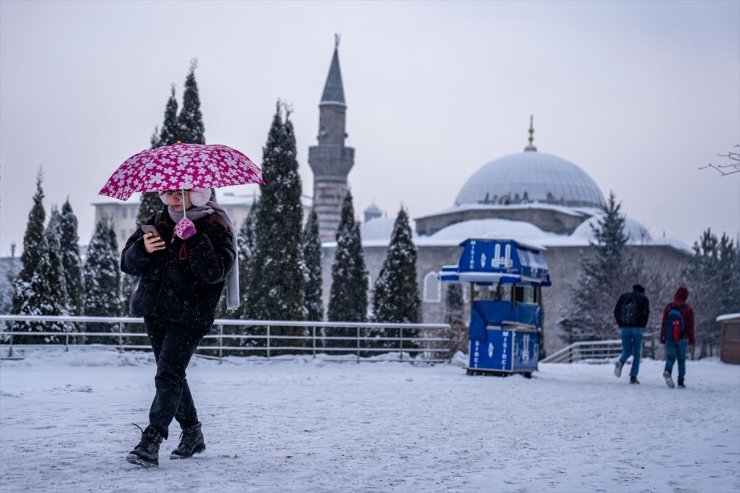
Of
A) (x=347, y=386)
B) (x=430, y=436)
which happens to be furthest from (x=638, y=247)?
(x=430, y=436)

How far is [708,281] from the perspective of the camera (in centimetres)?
4631

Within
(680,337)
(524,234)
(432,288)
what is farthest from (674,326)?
(432,288)

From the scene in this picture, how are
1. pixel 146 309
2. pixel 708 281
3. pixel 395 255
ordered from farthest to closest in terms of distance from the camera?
pixel 708 281
pixel 395 255
pixel 146 309

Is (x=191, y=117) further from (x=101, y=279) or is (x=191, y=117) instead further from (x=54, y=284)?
(x=101, y=279)

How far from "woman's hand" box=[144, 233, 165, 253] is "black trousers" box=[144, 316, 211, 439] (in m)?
0.40

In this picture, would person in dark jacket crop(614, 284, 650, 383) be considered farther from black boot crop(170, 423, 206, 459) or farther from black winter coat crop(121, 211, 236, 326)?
black winter coat crop(121, 211, 236, 326)

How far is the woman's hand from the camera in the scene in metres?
5.44

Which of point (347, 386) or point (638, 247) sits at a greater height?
point (638, 247)

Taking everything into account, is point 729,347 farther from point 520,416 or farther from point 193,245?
point 193,245

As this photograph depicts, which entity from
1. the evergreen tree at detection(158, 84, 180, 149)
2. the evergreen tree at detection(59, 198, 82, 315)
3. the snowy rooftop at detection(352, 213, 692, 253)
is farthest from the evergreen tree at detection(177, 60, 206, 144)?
the snowy rooftop at detection(352, 213, 692, 253)

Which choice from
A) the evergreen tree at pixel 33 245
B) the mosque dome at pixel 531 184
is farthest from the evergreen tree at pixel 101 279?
the mosque dome at pixel 531 184

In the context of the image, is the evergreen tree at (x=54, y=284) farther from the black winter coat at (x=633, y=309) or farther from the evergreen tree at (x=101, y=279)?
the evergreen tree at (x=101, y=279)

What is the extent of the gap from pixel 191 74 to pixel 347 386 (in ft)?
41.7

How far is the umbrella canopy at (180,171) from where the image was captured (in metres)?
5.46
